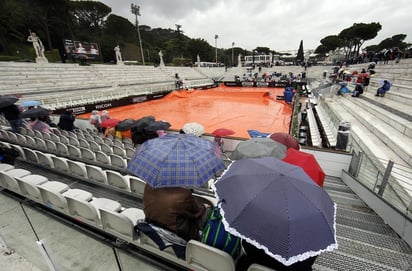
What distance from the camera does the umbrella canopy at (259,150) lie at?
9.85 feet

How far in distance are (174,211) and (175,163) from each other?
2.00 feet

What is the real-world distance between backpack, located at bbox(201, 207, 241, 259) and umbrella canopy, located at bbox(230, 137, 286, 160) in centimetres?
137

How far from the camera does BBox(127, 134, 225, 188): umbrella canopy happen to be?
2.24 metres

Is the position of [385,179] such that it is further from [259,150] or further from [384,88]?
[384,88]

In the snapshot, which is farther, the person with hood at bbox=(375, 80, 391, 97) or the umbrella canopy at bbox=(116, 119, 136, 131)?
the person with hood at bbox=(375, 80, 391, 97)

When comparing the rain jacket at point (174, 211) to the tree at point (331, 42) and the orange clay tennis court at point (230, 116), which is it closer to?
the orange clay tennis court at point (230, 116)

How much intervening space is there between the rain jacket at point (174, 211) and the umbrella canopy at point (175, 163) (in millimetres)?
116

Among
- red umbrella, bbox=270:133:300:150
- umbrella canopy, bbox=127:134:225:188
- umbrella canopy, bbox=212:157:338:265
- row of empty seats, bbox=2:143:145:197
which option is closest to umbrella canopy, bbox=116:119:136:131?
row of empty seats, bbox=2:143:145:197

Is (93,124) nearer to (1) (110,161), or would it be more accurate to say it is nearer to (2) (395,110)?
(1) (110,161)

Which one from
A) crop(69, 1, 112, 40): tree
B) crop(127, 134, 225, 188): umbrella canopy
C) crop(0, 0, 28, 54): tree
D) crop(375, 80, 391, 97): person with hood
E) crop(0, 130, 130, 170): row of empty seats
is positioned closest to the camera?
crop(127, 134, 225, 188): umbrella canopy

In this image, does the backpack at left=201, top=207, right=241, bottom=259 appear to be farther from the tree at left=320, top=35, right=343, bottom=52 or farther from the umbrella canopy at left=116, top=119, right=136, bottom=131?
the tree at left=320, top=35, right=343, bottom=52

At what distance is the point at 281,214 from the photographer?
137 centimetres

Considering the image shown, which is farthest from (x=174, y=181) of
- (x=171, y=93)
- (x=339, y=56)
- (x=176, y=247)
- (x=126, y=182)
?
(x=339, y=56)

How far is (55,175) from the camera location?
4555mm
